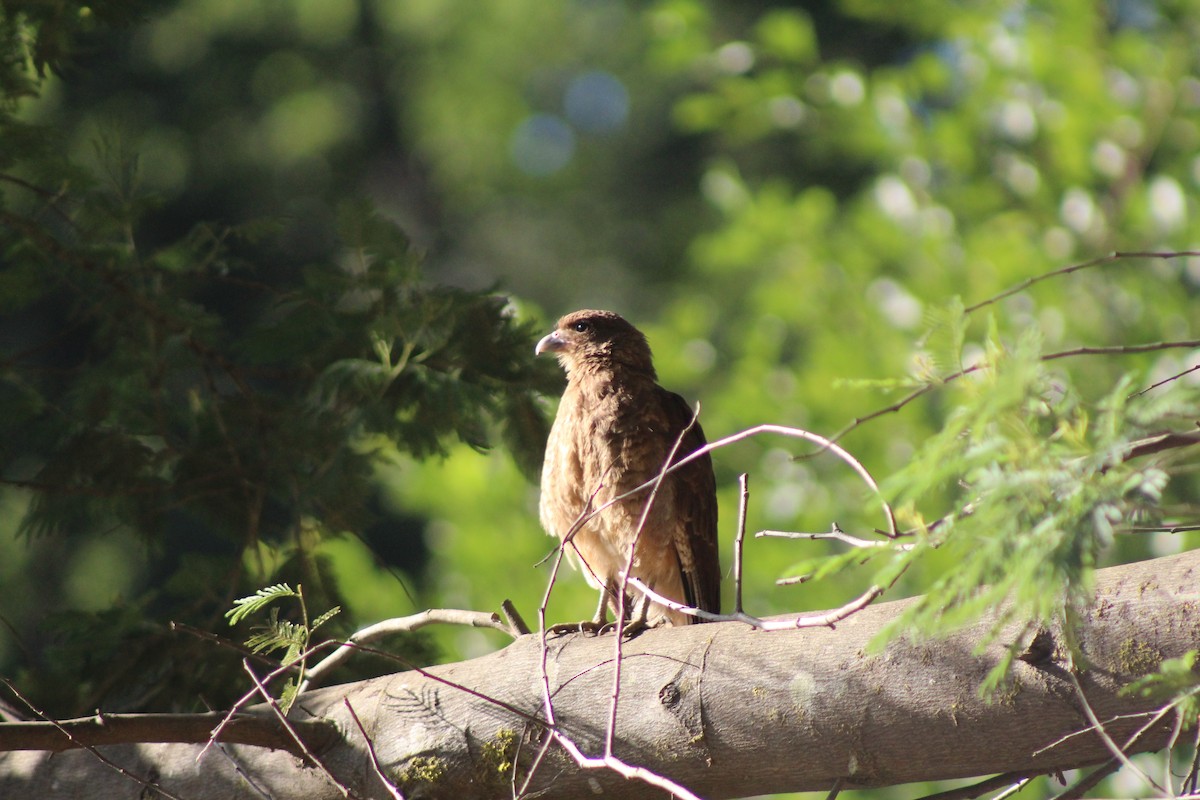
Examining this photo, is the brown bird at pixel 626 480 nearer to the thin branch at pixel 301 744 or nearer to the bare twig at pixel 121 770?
the thin branch at pixel 301 744

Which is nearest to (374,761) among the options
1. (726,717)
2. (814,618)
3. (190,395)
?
(726,717)

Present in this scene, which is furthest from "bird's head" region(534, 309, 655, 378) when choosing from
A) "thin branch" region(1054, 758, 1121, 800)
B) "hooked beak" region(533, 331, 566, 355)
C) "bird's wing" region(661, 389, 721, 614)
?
"thin branch" region(1054, 758, 1121, 800)

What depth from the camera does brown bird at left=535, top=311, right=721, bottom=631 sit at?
3.46 metres

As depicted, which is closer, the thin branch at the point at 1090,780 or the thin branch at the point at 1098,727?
the thin branch at the point at 1098,727

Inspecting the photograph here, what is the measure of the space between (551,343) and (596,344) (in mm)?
148

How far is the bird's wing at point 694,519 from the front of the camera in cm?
364

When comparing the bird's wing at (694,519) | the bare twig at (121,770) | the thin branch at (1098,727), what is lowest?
the bird's wing at (694,519)

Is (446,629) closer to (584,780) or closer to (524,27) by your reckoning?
(584,780)

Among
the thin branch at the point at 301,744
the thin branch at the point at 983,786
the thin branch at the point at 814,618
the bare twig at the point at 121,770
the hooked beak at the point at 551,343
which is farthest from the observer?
the hooked beak at the point at 551,343

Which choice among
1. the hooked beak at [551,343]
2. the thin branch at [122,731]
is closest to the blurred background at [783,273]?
the hooked beak at [551,343]

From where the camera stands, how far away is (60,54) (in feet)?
10.1

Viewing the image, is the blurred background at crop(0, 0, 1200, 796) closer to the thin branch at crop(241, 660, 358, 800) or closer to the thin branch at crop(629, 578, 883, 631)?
the thin branch at crop(629, 578, 883, 631)

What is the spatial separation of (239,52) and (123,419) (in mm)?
14481

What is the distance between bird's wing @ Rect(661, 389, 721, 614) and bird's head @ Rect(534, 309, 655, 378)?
0.74 ft
